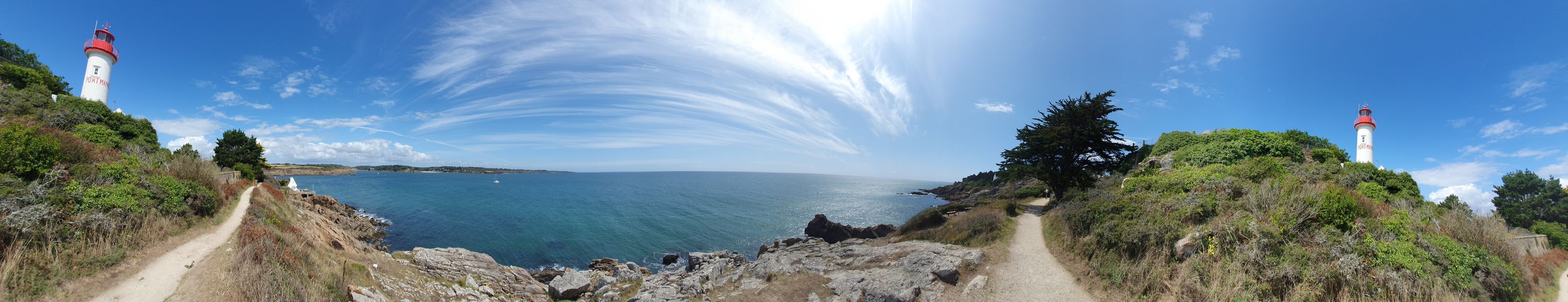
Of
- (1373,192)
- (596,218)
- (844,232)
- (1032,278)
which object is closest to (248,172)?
(596,218)

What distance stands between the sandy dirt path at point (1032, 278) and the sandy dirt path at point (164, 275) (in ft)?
50.6

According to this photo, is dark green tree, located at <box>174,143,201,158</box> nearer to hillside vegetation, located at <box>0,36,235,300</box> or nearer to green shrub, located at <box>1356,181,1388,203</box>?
hillside vegetation, located at <box>0,36,235,300</box>

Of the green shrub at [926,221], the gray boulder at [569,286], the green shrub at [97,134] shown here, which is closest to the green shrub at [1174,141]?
the green shrub at [926,221]

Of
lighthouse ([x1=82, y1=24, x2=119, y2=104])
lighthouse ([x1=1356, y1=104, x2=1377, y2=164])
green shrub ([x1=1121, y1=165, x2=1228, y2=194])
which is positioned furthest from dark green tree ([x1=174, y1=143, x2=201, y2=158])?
lighthouse ([x1=1356, y1=104, x2=1377, y2=164])

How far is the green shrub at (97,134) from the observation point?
16.1 metres

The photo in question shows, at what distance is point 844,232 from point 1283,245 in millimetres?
19452

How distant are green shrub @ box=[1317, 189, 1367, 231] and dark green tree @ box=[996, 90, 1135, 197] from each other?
34.5 feet

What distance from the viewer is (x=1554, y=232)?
728 inches

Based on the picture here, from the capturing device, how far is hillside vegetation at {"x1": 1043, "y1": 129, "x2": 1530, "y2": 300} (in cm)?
733

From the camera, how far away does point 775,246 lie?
23578mm

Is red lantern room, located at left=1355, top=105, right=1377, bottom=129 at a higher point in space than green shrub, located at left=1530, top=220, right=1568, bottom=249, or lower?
higher

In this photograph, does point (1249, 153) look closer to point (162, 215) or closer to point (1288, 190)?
point (1288, 190)

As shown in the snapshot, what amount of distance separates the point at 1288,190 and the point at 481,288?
68.3 ft

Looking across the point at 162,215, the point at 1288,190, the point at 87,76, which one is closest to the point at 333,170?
the point at 87,76
